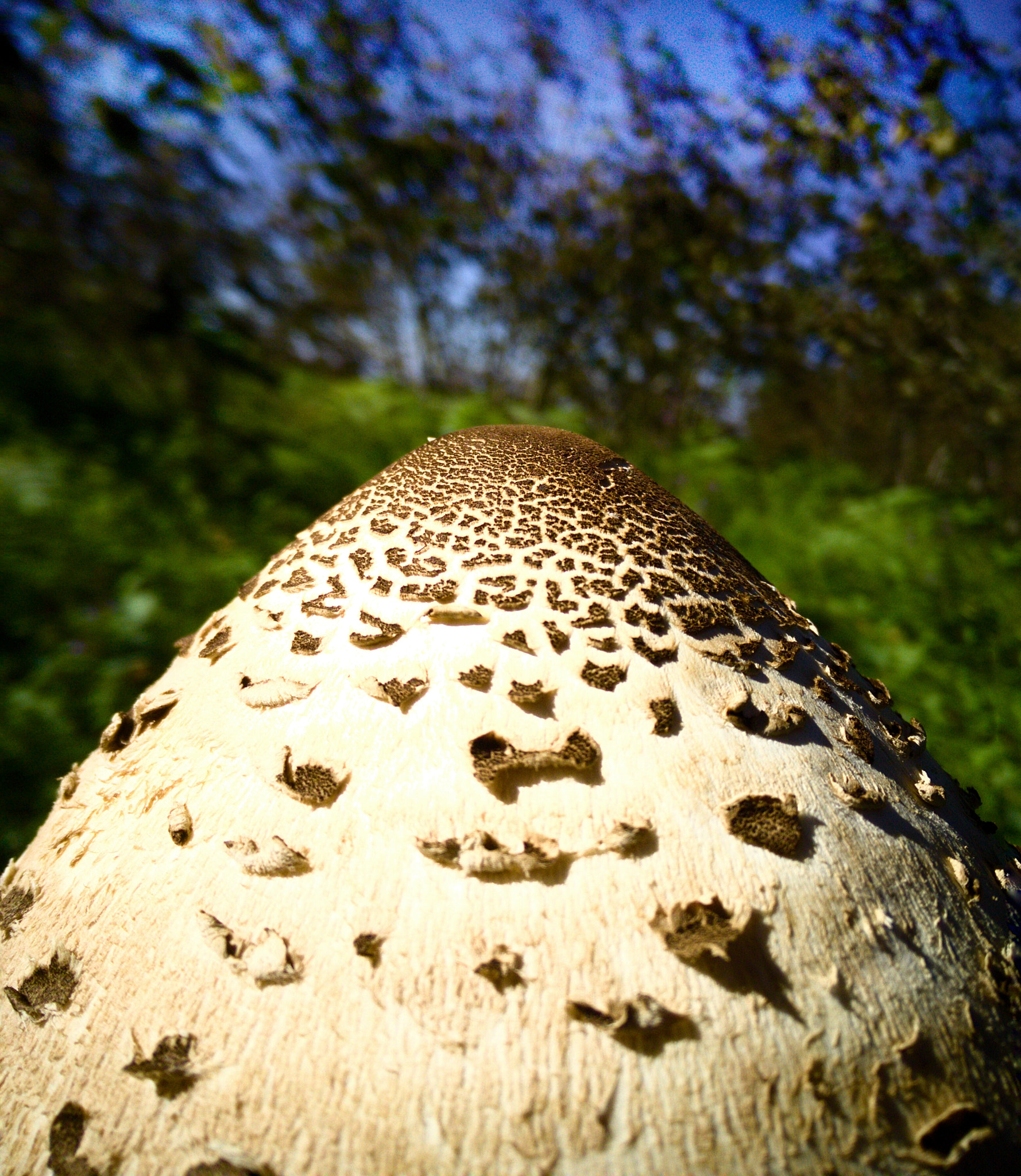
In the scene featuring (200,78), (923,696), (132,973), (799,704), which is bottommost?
(132,973)

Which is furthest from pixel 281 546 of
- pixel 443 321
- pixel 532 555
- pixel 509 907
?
pixel 443 321

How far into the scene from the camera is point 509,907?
86 centimetres

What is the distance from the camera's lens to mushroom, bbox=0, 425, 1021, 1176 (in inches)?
31.4

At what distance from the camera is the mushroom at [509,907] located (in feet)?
2.62

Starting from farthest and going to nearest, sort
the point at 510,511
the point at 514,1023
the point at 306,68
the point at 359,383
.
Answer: the point at 359,383 < the point at 306,68 < the point at 510,511 < the point at 514,1023

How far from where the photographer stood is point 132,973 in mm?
917

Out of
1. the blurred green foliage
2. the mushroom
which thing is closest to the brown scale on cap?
the mushroom

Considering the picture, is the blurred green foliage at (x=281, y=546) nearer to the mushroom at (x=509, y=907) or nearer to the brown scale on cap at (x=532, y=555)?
the mushroom at (x=509, y=907)

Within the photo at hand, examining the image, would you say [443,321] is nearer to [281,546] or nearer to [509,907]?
[281,546]

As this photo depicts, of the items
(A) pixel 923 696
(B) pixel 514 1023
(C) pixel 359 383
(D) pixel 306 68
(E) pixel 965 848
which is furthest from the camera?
(C) pixel 359 383

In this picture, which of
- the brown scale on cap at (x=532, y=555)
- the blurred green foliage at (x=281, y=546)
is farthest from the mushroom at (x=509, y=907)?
the blurred green foliage at (x=281, y=546)

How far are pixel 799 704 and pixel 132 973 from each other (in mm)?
1063

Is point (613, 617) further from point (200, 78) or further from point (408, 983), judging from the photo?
point (200, 78)

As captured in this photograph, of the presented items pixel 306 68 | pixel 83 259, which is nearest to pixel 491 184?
pixel 306 68
